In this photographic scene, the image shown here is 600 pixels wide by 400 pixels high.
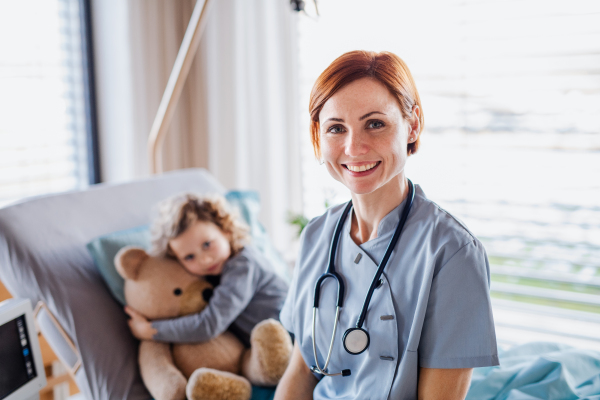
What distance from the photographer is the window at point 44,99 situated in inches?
93.2

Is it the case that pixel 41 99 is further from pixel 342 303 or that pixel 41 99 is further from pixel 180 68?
pixel 342 303

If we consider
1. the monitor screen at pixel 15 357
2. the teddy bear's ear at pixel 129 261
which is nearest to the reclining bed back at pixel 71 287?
the teddy bear's ear at pixel 129 261

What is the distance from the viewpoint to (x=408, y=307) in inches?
38.0

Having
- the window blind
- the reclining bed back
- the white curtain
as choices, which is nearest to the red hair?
the reclining bed back

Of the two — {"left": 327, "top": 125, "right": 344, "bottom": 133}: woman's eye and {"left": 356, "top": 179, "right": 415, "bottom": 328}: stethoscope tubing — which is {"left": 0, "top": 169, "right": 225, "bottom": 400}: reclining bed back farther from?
{"left": 327, "top": 125, "right": 344, "bottom": 133}: woman's eye

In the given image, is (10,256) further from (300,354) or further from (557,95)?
(557,95)

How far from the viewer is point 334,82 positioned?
97 centimetres

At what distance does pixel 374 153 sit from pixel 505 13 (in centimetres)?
162

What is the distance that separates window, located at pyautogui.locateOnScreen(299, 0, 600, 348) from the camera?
2.15 metres

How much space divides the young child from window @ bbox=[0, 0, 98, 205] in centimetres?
124

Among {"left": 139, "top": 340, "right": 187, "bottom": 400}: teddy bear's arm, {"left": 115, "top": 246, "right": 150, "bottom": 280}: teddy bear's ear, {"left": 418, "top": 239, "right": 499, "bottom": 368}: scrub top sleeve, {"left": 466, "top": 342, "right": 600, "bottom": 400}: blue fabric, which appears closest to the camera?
{"left": 418, "top": 239, "right": 499, "bottom": 368}: scrub top sleeve

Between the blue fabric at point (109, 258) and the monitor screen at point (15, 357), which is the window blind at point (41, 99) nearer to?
Result: the blue fabric at point (109, 258)

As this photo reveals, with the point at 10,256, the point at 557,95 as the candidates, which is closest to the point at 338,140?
the point at 10,256

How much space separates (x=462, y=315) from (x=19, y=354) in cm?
92
